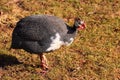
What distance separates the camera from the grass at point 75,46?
6.84 m

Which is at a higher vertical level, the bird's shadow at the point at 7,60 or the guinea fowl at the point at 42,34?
the guinea fowl at the point at 42,34

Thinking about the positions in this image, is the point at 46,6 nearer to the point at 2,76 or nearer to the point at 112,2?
the point at 112,2

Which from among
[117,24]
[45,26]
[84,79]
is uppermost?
[45,26]

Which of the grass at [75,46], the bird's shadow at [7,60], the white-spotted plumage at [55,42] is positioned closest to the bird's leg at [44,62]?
the grass at [75,46]

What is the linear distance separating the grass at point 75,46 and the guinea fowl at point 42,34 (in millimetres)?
726

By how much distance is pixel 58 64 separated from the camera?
23.0 ft

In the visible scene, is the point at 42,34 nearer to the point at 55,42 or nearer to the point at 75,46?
the point at 55,42

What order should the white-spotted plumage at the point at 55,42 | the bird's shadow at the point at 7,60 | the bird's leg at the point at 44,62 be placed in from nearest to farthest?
the white-spotted plumage at the point at 55,42 → the bird's leg at the point at 44,62 → the bird's shadow at the point at 7,60

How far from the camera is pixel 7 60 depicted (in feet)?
23.3

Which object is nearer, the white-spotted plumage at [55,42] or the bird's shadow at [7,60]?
the white-spotted plumage at [55,42]

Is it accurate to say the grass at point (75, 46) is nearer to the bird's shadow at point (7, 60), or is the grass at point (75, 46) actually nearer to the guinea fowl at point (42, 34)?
the bird's shadow at point (7, 60)

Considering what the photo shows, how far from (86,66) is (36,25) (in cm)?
143

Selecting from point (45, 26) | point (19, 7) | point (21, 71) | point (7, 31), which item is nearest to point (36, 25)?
point (45, 26)

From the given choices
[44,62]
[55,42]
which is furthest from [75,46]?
[55,42]
